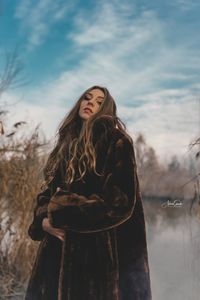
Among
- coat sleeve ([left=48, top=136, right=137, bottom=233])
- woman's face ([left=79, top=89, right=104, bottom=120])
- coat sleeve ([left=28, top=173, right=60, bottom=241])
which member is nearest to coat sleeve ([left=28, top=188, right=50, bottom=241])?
coat sleeve ([left=28, top=173, right=60, bottom=241])

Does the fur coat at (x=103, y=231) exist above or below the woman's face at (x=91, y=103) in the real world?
below

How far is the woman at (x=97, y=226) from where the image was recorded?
4.51 ft

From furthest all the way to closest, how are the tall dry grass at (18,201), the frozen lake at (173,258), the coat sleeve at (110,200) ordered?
the tall dry grass at (18,201) < the frozen lake at (173,258) < the coat sleeve at (110,200)

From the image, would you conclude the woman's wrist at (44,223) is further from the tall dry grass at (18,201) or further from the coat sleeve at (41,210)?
the tall dry grass at (18,201)

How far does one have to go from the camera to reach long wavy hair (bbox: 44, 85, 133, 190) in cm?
145

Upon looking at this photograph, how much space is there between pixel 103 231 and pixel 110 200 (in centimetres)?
11

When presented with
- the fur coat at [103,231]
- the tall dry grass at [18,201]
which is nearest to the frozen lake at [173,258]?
the tall dry grass at [18,201]

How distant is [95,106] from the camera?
1.54 m

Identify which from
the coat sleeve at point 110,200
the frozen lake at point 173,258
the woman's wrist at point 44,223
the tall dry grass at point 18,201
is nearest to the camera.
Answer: the coat sleeve at point 110,200

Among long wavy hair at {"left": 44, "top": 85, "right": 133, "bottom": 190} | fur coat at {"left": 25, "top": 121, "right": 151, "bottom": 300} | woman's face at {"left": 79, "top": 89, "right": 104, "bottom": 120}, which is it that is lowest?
fur coat at {"left": 25, "top": 121, "right": 151, "bottom": 300}

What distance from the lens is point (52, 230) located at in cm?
147

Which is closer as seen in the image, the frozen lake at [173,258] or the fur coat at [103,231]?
the fur coat at [103,231]

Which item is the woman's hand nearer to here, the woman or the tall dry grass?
the woman

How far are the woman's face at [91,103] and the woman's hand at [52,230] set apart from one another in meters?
0.37
